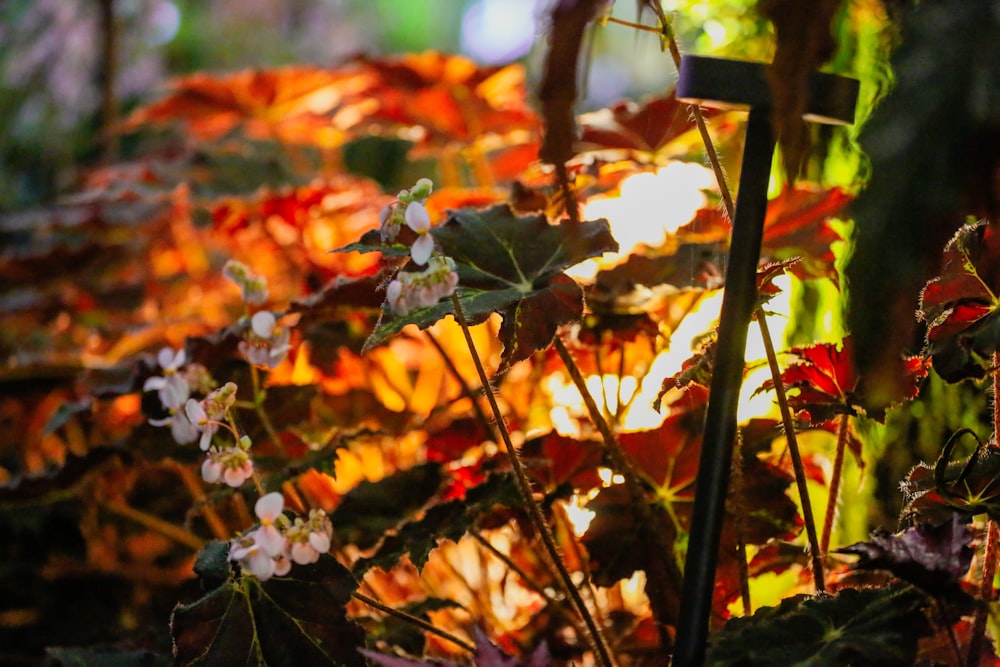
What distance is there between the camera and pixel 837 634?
1.56ft

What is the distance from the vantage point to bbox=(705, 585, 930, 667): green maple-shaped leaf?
447mm

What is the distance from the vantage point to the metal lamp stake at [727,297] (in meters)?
0.42

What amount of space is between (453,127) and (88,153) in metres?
2.30

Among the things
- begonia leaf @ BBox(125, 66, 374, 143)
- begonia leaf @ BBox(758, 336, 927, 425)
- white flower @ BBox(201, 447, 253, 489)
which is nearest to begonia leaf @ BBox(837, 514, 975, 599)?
begonia leaf @ BBox(758, 336, 927, 425)

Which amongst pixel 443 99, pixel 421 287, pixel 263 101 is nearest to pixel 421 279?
pixel 421 287

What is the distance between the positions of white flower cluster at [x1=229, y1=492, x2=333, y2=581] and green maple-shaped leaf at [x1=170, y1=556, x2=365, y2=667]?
0.04 metres

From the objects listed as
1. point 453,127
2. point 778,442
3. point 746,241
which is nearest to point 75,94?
point 453,127

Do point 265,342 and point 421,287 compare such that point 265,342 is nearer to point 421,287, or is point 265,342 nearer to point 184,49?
point 421,287

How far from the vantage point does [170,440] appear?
880mm

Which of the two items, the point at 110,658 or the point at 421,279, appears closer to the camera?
the point at 421,279

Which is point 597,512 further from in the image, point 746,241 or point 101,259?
point 101,259

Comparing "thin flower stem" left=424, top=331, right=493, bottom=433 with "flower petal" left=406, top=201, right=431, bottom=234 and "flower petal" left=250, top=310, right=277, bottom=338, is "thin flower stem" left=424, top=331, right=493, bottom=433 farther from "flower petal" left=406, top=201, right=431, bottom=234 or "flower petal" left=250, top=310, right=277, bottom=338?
"flower petal" left=406, top=201, right=431, bottom=234

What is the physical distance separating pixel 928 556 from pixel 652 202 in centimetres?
78

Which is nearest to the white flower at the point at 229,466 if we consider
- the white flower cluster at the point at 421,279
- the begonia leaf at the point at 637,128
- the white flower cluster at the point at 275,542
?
the white flower cluster at the point at 275,542
